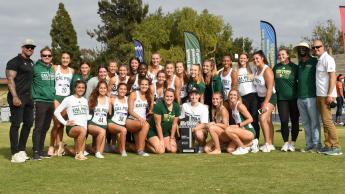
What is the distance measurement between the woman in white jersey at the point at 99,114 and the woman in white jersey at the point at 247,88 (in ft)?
9.04

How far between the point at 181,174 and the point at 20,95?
325 cm

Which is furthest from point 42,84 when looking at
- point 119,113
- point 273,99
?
A: point 273,99

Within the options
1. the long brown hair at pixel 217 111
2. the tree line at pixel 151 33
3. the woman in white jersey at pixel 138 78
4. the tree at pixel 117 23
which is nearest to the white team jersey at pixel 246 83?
the long brown hair at pixel 217 111

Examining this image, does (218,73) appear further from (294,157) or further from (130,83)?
(294,157)

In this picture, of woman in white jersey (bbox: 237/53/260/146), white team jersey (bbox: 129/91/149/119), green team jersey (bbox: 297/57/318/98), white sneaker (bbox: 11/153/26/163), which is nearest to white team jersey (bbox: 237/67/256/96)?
woman in white jersey (bbox: 237/53/260/146)

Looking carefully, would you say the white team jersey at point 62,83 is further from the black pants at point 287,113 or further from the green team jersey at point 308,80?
the green team jersey at point 308,80

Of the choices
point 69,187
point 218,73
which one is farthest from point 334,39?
point 69,187

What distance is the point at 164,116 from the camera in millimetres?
9445

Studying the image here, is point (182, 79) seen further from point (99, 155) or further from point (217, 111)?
point (99, 155)

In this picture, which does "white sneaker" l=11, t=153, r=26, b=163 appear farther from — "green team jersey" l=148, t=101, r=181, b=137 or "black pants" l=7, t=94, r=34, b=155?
"green team jersey" l=148, t=101, r=181, b=137

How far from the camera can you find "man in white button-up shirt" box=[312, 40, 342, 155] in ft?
27.7

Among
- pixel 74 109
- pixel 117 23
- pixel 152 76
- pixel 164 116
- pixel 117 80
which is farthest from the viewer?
pixel 117 23

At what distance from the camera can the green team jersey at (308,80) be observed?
888cm

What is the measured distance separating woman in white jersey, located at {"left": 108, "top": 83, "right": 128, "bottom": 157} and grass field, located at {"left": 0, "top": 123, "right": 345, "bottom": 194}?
0.38m
